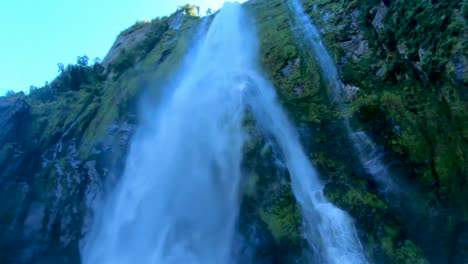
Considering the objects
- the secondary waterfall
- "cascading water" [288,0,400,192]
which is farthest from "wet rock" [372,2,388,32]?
the secondary waterfall

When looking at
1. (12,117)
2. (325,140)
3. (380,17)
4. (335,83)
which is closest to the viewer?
(325,140)

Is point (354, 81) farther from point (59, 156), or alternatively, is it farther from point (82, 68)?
point (82, 68)

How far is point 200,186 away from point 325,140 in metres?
5.46

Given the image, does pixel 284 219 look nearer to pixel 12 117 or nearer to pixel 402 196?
pixel 402 196

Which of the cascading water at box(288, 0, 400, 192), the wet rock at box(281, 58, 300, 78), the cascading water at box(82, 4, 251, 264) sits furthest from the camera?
the wet rock at box(281, 58, 300, 78)

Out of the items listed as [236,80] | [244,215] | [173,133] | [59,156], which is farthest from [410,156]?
[59,156]

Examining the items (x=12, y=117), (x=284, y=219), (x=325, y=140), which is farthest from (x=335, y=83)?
(x=12, y=117)

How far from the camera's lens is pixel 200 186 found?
15367 mm

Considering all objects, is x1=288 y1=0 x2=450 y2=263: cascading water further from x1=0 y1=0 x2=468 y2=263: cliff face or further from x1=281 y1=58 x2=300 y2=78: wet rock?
x1=281 y1=58 x2=300 y2=78: wet rock

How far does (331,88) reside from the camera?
18.1 metres

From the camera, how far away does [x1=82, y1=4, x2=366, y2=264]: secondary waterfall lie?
13391 millimetres

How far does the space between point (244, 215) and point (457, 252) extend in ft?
23.1

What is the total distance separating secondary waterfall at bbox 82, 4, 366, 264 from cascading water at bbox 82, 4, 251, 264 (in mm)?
38

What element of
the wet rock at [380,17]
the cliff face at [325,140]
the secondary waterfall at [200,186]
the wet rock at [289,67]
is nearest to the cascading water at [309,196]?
the secondary waterfall at [200,186]
